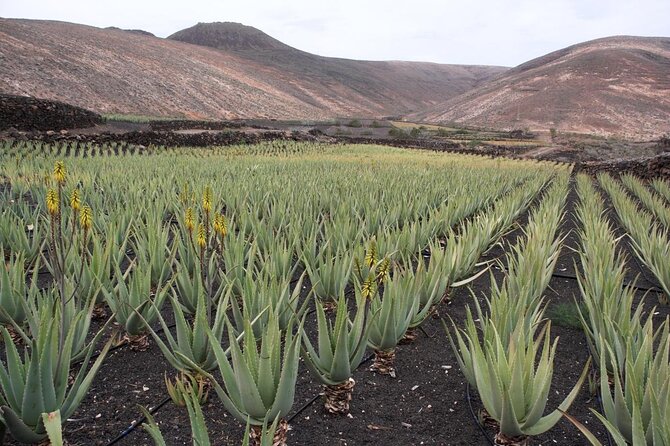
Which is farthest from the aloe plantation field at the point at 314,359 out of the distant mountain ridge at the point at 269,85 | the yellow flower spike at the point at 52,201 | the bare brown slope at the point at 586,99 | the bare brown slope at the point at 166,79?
the bare brown slope at the point at 586,99

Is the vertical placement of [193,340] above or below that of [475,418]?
above

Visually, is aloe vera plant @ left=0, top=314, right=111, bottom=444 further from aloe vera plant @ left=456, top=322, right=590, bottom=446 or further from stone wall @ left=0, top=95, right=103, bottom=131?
stone wall @ left=0, top=95, right=103, bottom=131

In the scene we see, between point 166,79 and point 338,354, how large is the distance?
60.0 m

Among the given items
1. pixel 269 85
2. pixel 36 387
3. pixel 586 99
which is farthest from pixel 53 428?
pixel 269 85

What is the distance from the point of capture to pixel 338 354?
1.95 meters

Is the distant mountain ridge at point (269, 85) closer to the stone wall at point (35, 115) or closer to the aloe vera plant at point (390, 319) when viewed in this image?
the stone wall at point (35, 115)

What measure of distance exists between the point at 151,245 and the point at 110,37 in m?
71.4

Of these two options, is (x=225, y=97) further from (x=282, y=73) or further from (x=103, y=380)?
(x=103, y=380)

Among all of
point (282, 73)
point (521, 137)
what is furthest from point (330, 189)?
point (282, 73)

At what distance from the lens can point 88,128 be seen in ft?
66.5

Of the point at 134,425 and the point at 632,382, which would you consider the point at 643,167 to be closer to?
the point at 632,382

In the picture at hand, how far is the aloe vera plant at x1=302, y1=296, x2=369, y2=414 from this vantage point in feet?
6.27

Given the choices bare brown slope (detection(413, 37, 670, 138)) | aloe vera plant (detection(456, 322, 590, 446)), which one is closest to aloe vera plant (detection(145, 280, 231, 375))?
aloe vera plant (detection(456, 322, 590, 446))

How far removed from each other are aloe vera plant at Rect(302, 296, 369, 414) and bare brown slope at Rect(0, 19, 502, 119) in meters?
38.6
